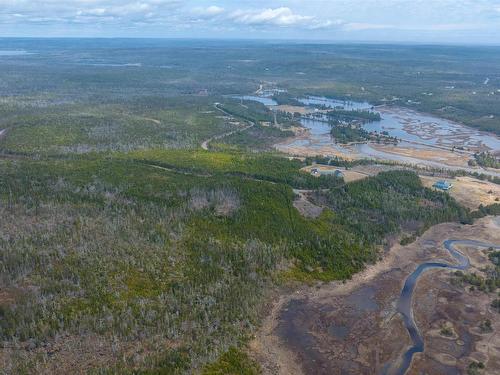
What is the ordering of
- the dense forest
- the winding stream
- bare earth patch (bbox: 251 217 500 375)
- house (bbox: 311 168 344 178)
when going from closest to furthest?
the dense forest, bare earth patch (bbox: 251 217 500 375), the winding stream, house (bbox: 311 168 344 178)

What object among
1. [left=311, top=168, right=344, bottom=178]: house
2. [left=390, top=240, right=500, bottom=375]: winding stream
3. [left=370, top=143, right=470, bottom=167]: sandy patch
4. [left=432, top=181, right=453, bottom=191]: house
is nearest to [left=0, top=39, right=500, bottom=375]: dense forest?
[left=311, top=168, right=344, bottom=178]: house

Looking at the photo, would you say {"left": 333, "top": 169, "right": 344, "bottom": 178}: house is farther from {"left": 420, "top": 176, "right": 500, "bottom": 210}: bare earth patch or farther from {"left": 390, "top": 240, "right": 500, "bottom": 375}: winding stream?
{"left": 390, "top": 240, "right": 500, "bottom": 375}: winding stream

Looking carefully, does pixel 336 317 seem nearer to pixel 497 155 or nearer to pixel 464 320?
pixel 464 320

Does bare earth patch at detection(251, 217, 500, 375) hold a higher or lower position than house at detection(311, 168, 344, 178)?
lower

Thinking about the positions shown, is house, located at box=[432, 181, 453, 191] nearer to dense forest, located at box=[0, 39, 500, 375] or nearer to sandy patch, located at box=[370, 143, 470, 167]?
dense forest, located at box=[0, 39, 500, 375]

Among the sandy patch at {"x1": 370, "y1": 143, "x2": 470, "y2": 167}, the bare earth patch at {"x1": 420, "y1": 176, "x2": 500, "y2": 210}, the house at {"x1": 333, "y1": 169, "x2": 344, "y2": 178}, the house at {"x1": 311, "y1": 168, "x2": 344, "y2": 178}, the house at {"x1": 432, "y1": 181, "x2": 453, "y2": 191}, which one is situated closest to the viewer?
the bare earth patch at {"x1": 420, "y1": 176, "x2": 500, "y2": 210}

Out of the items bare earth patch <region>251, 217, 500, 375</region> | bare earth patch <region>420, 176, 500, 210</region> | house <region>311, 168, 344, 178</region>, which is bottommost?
bare earth patch <region>251, 217, 500, 375</region>

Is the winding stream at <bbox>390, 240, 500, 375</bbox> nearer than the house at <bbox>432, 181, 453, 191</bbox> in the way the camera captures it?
Yes

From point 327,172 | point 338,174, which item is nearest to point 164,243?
point 338,174
